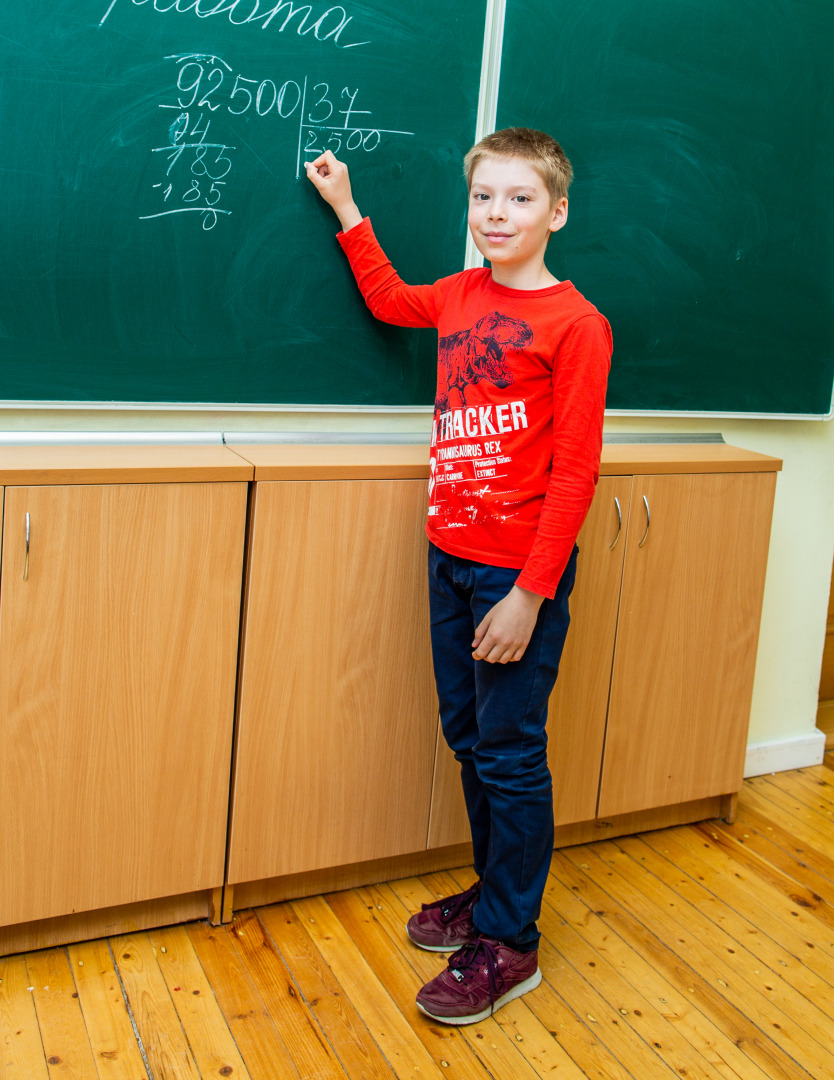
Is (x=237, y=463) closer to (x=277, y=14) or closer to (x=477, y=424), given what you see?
(x=477, y=424)

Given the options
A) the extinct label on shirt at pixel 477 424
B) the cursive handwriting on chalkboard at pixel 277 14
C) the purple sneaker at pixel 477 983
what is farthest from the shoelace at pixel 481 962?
the cursive handwriting on chalkboard at pixel 277 14

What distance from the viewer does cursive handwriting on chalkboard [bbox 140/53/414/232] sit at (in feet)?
6.22

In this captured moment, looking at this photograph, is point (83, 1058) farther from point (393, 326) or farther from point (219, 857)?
point (393, 326)

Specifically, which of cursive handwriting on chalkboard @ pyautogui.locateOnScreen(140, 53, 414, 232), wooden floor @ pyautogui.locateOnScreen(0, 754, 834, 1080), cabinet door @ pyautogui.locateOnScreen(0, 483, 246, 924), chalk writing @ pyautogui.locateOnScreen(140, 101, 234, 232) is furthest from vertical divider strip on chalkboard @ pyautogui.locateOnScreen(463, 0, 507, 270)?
wooden floor @ pyautogui.locateOnScreen(0, 754, 834, 1080)

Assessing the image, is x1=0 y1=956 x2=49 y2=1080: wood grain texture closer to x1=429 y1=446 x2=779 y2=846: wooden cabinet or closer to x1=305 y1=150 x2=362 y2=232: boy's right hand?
x1=429 y1=446 x2=779 y2=846: wooden cabinet

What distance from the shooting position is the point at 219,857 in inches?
81.2

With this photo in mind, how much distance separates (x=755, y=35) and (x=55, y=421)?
1878 mm

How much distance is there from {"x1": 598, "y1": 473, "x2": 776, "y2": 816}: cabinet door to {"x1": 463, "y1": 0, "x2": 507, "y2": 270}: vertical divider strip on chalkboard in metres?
0.85

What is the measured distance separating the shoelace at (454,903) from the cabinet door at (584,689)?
6.8 inches

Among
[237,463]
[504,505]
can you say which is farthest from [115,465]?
[504,505]

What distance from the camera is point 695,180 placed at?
97.3 inches

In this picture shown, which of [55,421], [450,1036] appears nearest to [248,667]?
[55,421]

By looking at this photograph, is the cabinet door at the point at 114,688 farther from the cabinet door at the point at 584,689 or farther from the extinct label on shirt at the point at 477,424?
the cabinet door at the point at 584,689

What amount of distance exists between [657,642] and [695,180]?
Answer: 112 cm
